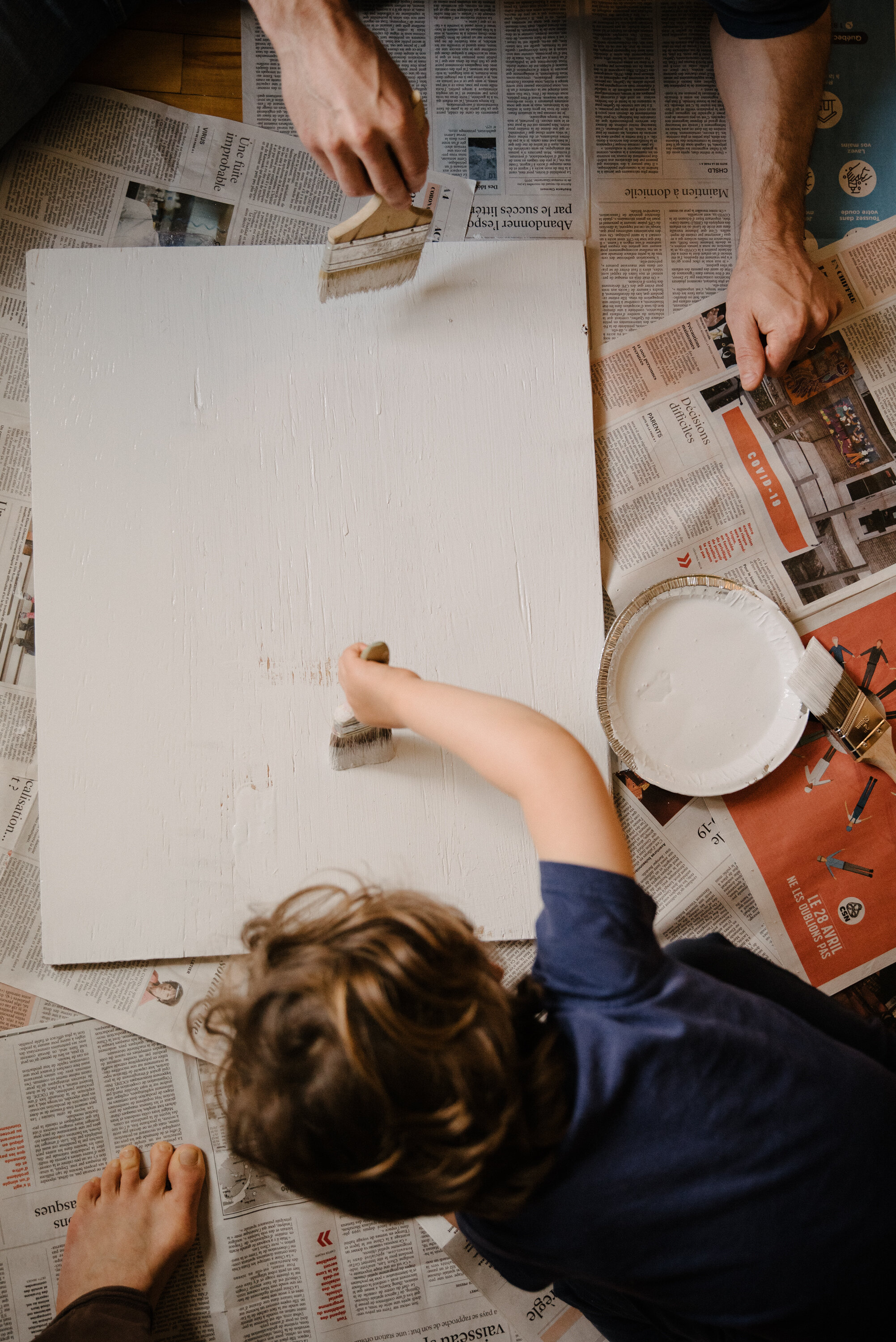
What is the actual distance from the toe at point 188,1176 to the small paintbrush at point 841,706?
2.41ft

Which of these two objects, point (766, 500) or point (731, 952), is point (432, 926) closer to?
point (731, 952)

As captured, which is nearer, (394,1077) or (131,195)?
(394,1077)

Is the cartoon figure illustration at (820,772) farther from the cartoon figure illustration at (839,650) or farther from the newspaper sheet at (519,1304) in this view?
the newspaper sheet at (519,1304)

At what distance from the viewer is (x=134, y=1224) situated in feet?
2.47

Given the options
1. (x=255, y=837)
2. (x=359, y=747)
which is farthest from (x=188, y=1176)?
(x=359, y=747)

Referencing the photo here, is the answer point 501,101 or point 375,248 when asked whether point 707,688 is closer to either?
point 375,248

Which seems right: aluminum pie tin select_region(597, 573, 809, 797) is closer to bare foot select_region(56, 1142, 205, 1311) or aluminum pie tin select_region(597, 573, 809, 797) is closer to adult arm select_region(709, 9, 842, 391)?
adult arm select_region(709, 9, 842, 391)

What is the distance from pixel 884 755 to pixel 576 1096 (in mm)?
485

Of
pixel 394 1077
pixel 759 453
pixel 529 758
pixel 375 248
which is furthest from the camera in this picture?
pixel 759 453

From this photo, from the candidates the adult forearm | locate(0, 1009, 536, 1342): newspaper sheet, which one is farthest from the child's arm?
the adult forearm

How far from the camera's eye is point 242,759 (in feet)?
2.50

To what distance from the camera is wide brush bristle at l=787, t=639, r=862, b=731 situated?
0.77m

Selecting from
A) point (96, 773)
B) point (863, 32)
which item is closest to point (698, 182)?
point (863, 32)

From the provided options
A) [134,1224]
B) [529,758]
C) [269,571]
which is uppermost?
[269,571]
